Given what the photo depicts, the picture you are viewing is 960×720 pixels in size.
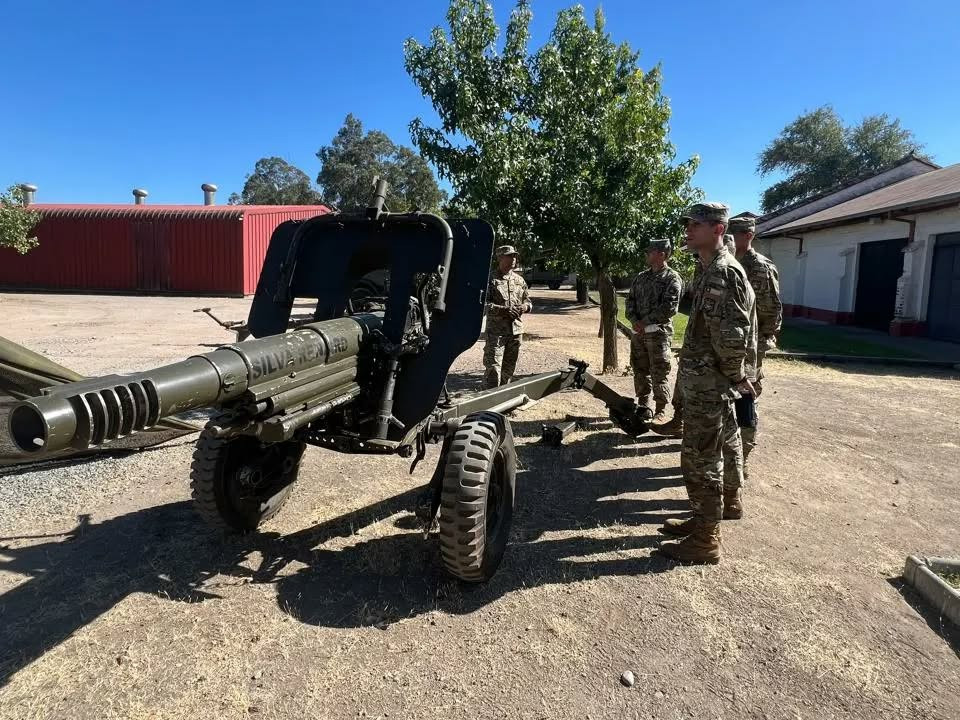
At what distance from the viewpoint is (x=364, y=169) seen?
51.4 m

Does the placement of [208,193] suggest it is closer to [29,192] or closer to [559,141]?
[29,192]

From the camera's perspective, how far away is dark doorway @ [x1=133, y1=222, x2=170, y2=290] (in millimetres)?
24625

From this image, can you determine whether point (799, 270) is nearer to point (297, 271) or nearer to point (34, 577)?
point (297, 271)

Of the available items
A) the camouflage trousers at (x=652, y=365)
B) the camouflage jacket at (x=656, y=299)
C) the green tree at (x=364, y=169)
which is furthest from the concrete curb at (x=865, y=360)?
the green tree at (x=364, y=169)

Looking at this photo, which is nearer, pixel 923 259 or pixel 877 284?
pixel 923 259

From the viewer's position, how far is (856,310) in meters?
17.4

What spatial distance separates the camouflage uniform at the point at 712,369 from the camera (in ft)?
11.5

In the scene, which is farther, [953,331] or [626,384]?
[953,331]

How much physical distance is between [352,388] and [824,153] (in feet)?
152

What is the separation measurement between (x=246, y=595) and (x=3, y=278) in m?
28.8

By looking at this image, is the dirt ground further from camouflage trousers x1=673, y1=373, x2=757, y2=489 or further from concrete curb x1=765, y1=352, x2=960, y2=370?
concrete curb x1=765, y1=352, x2=960, y2=370

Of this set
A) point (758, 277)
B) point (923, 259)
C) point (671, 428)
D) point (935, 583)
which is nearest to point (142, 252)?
point (671, 428)

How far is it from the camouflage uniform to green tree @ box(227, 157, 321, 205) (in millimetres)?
59470

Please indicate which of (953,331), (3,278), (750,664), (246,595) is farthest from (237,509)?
(3,278)
